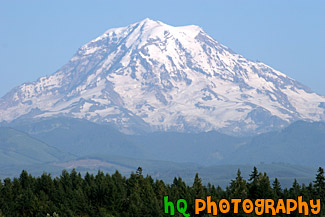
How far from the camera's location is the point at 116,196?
14800cm

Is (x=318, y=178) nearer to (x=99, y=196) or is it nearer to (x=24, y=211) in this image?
(x=99, y=196)

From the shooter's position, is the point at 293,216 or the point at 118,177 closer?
the point at 293,216

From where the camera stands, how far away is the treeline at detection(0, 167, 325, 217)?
13538 centimetres

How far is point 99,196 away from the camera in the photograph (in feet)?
493

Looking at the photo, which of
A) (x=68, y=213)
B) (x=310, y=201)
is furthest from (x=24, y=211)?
(x=310, y=201)

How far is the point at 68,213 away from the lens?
5133 inches

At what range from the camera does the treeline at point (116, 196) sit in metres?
135

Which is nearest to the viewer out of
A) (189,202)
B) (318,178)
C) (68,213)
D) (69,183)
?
(68,213)

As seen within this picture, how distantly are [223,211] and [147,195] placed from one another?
88.9 ft

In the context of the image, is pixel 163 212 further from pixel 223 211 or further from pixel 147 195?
pixel 147 195

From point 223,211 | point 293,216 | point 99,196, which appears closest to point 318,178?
point 293,216

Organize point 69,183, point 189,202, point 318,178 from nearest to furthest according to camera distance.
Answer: point 189,202
point 318,178
point 69,183

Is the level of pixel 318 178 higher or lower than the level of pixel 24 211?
higher

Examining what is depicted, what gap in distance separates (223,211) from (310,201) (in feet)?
69.0
